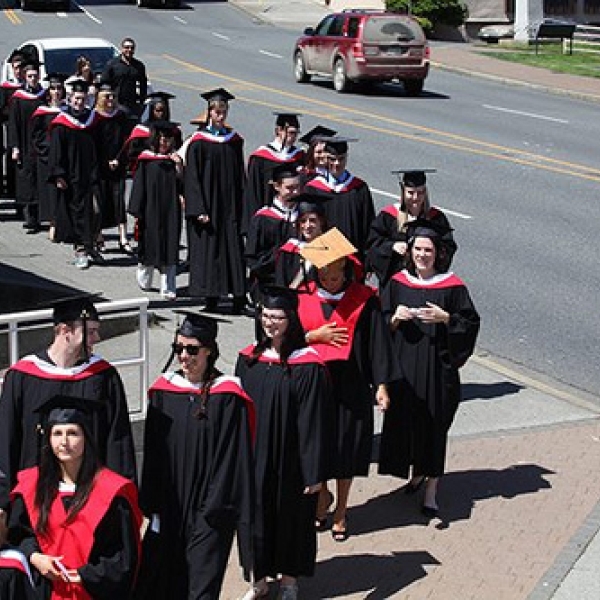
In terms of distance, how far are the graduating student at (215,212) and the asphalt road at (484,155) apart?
251cm

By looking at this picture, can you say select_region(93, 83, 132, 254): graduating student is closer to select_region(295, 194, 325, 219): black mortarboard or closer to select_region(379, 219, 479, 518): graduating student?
select_region(295, 194, 325, 219): black mortarboard

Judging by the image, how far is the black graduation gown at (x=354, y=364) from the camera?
9.48 meters

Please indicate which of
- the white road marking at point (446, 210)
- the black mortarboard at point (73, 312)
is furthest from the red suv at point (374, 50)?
the black mortarboard at point (73, 312)

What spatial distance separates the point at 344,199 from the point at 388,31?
23074 mm

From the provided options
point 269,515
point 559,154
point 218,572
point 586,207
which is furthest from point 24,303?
point 559,154

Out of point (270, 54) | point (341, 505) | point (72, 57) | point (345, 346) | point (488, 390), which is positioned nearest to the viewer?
point (345, 346)

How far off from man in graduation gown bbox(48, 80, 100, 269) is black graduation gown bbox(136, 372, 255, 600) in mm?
9328

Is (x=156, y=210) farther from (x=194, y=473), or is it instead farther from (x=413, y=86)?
(x=413, y=86)

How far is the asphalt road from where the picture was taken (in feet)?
51.3

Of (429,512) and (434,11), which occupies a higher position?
(434,11)

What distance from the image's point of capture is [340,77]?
117 ft

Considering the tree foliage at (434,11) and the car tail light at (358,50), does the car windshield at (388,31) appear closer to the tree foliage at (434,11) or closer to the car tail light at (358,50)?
the car tail light at (358,50)

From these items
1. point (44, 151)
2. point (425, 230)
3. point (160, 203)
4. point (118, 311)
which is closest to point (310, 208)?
point (425, 230)

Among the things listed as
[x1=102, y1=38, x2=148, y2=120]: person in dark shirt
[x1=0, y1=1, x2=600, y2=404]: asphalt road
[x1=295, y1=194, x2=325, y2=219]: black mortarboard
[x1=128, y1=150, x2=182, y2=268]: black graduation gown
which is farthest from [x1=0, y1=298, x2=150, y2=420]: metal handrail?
[x1=102, y1=38, x2=148, y2=120]: person in dark shirt
